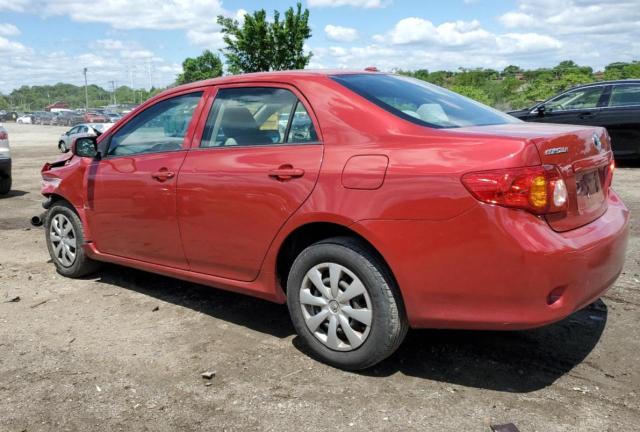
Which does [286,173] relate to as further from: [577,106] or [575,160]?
[577,106]

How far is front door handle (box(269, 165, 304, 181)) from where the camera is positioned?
11.3 ft

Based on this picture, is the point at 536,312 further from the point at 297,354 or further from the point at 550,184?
the point at 297,354

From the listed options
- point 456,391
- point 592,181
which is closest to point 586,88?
point 592,181

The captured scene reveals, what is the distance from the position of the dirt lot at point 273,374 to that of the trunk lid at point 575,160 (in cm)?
90

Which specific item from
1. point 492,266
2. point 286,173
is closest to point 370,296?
point 492,266

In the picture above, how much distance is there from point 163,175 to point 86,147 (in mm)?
1080

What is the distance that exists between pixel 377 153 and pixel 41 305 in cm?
316

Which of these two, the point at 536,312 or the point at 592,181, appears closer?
the point at 536,312

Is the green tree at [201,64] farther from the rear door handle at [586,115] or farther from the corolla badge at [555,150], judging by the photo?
the corolla badge at [555,150]

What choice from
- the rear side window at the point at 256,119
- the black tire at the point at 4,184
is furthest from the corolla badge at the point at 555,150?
the black tire at the point at 4,184

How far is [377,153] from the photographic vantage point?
3.17 m

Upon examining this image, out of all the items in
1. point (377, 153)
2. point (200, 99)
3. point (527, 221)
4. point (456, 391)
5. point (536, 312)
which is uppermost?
point (200, 99)

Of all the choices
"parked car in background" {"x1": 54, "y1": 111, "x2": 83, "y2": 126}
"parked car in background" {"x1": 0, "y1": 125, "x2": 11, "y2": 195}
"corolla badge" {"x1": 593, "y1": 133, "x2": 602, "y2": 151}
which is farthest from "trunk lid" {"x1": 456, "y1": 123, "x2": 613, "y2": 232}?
"parked car in background" {"x1": 54, "y1": 111, "x2": 83, "y2": 126}

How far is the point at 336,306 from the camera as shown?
337cm
